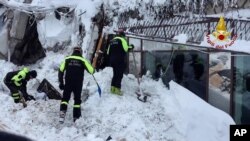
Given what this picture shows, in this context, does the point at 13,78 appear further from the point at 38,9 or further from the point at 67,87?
the point at 38,9

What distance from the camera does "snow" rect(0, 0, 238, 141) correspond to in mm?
8469

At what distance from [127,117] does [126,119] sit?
0.24 ft

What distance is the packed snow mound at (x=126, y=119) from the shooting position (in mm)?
8469

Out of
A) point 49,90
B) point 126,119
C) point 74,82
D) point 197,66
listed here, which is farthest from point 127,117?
point 49,90

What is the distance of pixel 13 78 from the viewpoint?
10.5 metres

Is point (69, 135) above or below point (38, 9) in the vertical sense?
below

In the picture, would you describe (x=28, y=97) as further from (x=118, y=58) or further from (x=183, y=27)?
(x=183, y=27)

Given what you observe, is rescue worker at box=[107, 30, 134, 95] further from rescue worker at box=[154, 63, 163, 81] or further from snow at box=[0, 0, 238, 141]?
rescue worker at box=[154, 63, 163, 81]

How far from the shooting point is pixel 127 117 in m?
9.01

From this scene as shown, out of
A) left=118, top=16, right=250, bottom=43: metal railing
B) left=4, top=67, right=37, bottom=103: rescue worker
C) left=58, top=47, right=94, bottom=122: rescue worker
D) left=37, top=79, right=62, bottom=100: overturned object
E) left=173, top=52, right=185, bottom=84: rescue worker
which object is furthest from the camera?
left=37, top=79, right=62, bottom=100: overturned object

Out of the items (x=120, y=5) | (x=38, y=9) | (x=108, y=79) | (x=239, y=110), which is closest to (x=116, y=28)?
(x=120, y=5)

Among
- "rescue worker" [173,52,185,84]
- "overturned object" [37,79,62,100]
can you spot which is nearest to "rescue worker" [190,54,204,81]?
"rescue worker" [173,52,185,84]

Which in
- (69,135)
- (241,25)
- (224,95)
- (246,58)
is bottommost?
(69,135)

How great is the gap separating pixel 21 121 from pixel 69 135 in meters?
1.36
